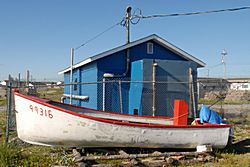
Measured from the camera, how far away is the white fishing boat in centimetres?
620

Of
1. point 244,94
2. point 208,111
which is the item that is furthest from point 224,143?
point 244,94

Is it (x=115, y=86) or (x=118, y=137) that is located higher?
(x=115, y=86)

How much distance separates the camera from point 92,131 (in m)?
6.34

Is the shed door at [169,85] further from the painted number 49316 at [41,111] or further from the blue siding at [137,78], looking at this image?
the painted number 49316 at [41,111]

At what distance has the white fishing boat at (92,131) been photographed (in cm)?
620

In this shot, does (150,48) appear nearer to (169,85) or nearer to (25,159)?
(169,85)

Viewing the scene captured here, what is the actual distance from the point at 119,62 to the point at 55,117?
6707mm

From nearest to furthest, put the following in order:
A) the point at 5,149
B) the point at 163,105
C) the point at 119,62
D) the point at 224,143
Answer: the point at 5,149 < the point at 224,143 < the point at 163,105 < the point at 119,62

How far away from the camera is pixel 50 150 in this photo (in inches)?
288

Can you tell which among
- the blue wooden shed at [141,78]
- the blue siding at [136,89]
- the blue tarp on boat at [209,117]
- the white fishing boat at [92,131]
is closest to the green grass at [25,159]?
the white fishing boat at [92,131]

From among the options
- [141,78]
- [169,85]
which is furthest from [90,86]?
[169,85]

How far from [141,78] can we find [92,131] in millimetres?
→ 5388

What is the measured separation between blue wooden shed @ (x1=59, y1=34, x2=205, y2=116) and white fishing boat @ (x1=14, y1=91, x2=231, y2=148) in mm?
3823

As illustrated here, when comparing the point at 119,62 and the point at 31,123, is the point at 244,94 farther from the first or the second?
the point at 31,123
